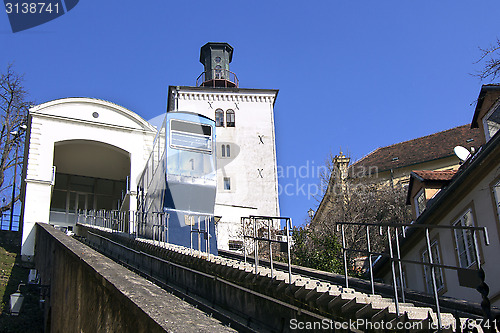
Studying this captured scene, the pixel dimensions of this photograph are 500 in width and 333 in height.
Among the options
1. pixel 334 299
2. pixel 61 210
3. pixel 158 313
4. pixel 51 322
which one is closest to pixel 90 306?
pixel 158 313

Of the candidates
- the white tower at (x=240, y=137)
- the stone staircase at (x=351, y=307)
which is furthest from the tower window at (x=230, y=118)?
the stone staircase at (x=351, y=307)

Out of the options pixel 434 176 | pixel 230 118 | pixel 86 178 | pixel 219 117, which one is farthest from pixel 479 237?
pixel 219 117

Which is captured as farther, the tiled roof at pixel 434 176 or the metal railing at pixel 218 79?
the metal railing at pixel 218 79

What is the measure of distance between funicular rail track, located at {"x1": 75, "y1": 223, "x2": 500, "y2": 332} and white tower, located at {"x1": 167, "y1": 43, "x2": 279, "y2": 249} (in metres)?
32.6

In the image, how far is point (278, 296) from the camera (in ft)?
26.3

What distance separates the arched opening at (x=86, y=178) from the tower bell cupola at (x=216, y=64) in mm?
22116

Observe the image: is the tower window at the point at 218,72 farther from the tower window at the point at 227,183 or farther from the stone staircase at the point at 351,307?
the stone staircase at the point at 351,307

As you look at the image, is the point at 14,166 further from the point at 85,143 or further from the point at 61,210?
the point at 85,143

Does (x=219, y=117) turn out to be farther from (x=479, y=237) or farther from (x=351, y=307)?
Result: (x=351, y=307)

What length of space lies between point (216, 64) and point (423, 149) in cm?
2338

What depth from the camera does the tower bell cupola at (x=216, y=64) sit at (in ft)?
181

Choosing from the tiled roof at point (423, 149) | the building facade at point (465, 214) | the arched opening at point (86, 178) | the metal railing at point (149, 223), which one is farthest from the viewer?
the tiled roof at point (423, 149)

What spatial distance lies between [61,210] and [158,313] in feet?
91.2

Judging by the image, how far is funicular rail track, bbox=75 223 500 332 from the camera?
6.50 m
